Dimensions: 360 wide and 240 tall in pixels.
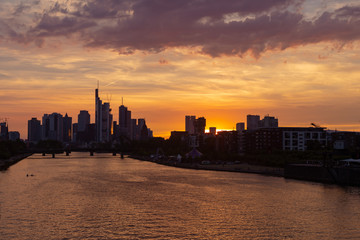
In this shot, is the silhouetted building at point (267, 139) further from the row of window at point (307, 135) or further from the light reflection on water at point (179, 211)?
the light reflection on water at point (179, 211)

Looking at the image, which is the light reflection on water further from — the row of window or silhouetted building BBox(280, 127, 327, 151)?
the row of window

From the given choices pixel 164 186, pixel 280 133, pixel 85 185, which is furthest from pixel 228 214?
pixel 280 133

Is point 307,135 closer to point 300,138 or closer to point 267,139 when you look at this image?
point 300,138

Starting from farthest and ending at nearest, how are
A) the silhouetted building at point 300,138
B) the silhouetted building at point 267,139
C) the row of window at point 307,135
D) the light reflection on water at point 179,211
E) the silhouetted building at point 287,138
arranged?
the silhouetted building at point 267,139 → the silhouetted building at point 287,138 → the row of window at point 307,135 → the silhouetted building at point 300,138 → the light reflection on water at point 179,211

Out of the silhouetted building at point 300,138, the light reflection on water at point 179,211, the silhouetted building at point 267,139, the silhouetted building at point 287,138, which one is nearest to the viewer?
the light reflection on water at point 179,211

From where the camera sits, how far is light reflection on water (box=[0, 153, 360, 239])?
43.5 metres

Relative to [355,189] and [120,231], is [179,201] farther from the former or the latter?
[355,189]

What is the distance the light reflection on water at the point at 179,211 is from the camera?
4353cm

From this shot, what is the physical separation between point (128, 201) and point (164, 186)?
2049 centimetres

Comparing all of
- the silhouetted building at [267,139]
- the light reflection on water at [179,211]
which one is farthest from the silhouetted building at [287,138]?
the light reflection on water at [179,211]

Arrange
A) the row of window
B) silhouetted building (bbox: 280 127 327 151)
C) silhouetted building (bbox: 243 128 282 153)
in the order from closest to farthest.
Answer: silhouetted building (bbox: 280 127 327 151) → the row of window → silhouetted building (bbox: 243 128 282 153)

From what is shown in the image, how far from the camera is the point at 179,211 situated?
5500cm

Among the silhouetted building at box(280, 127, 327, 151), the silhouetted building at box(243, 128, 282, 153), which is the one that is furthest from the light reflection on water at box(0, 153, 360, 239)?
the silhouetted building at box(243, 128, 282, 153)

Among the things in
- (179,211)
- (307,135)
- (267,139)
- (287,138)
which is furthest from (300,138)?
(179,211)
